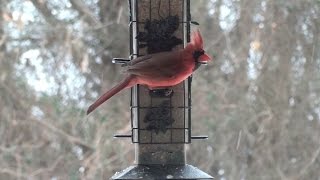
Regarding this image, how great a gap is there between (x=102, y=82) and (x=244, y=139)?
73 cm

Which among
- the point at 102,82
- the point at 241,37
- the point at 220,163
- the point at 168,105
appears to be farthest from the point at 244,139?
the point at 168,105

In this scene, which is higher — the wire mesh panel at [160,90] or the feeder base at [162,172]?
the wire mesh panel at [160,90]

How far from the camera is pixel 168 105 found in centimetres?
212

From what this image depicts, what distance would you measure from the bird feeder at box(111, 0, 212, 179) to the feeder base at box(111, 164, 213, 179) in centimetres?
3

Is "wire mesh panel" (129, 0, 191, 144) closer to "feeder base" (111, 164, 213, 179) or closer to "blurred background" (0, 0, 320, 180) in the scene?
"feeder base" (111, 164, 213, 179)

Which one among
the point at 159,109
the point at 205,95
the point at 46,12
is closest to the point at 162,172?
the point at 159,109

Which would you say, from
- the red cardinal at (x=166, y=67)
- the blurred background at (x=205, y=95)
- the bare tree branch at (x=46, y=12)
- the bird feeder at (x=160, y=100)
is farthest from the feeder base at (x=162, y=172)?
the bare tree branch at (x=46, y=12)

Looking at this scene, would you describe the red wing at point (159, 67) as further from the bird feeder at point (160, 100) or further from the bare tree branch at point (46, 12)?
the bare tree branch at point (46, 12)

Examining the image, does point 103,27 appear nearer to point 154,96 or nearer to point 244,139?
point 244,139

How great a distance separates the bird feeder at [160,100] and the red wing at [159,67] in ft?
0.45

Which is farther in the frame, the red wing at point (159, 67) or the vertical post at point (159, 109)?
the vertical post at point (159, 109)

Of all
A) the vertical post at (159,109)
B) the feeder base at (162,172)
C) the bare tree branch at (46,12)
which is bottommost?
the feeder base at (162,172)

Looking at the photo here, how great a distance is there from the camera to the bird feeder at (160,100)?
6.84 ft

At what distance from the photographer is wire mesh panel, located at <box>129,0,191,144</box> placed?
2.09 m
